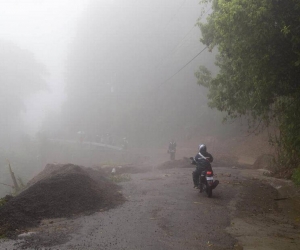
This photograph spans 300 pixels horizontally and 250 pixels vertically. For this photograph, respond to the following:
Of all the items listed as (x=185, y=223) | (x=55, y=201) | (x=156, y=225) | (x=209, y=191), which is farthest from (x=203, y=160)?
(x=55, y=201)

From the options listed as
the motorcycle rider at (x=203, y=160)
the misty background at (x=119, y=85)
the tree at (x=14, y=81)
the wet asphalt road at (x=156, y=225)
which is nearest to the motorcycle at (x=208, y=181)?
the motorcycle rider at (x=203, y=160)

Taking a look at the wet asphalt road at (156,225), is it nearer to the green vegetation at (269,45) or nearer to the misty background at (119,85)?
the green vegetation at (269,45)

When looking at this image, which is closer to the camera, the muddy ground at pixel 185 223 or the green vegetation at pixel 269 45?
the muddy ground at pixel 185 223

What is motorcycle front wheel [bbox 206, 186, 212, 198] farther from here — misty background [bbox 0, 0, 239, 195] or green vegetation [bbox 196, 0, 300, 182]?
misty background [bbox 0, 0, 239, 195]

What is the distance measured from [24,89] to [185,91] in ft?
84.4

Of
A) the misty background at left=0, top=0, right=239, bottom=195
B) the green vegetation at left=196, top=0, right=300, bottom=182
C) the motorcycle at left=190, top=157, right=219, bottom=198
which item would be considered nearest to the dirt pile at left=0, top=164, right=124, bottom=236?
the motorcycle at left=190, top=157, right=219, bottom=198

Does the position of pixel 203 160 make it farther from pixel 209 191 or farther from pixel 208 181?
pixel 209 191

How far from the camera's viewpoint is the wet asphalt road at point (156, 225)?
707cm

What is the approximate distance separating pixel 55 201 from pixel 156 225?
333cm

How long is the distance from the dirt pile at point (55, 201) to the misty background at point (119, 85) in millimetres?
23888

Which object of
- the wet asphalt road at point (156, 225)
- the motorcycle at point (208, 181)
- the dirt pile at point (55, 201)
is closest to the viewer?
the wet asphalt road at point (156, 225)

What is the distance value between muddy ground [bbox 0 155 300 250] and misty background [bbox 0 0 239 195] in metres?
23.3

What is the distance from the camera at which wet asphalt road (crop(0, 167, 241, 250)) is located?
707 cm

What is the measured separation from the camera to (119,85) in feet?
187
